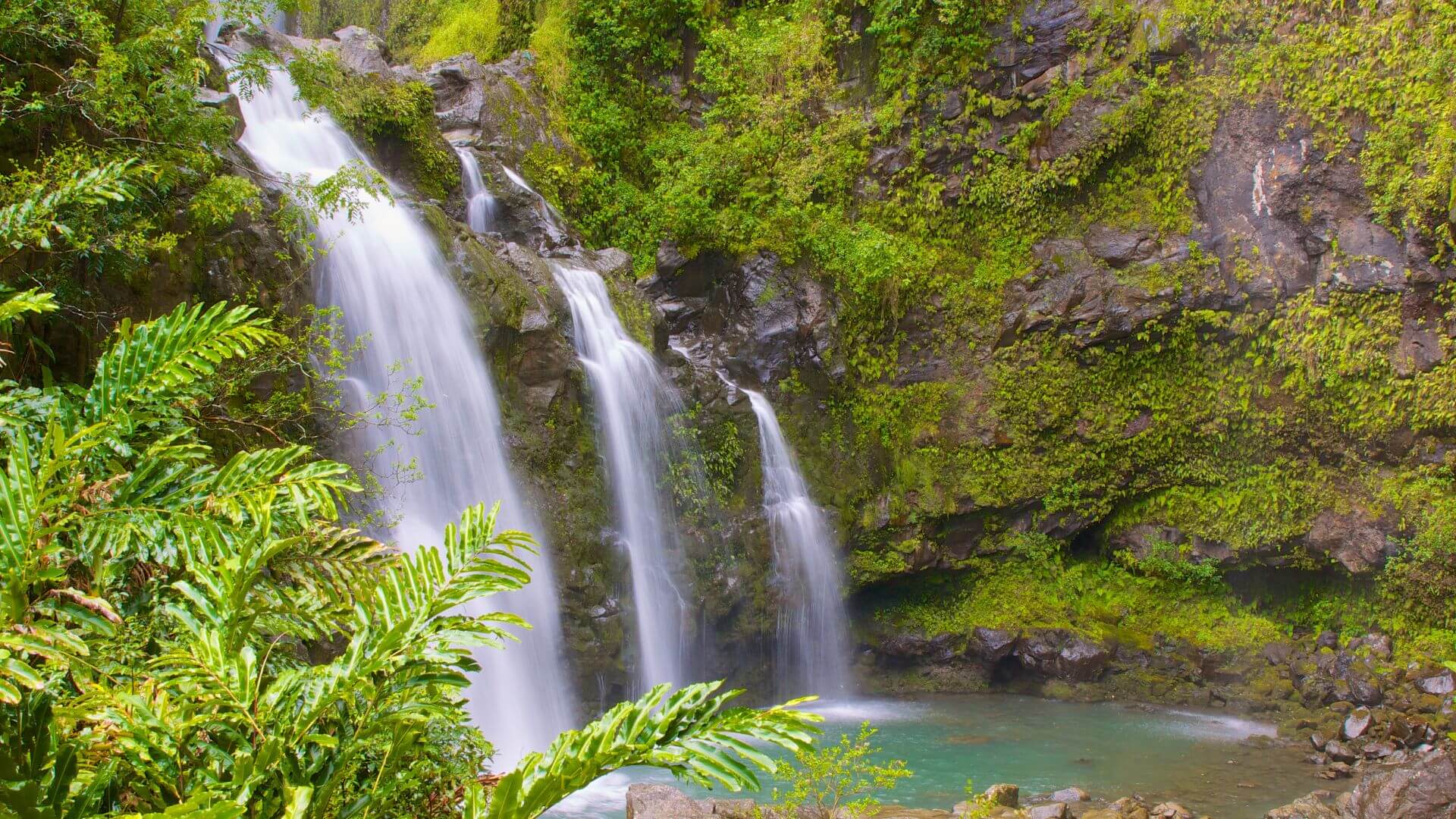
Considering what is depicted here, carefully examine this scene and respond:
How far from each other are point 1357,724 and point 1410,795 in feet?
9.44

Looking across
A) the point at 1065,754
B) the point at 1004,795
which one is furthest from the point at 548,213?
the point at 1065,754

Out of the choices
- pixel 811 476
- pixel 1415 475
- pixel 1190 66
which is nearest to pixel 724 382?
pixel 811 476

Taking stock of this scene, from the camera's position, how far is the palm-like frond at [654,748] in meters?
1.63

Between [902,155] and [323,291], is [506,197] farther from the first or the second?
[902,155]

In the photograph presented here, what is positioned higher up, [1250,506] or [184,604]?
[1250,506]

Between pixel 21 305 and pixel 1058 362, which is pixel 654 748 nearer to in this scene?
pixel 21 305

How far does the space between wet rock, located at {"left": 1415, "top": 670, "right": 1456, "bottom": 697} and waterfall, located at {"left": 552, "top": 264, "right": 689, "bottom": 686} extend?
8829 mm

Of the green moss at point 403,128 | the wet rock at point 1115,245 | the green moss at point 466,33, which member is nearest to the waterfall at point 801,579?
the green moss at point 403,128

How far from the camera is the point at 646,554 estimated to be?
9.70 metres

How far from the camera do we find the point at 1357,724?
30.2 ft

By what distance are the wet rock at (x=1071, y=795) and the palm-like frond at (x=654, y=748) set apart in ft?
22.8

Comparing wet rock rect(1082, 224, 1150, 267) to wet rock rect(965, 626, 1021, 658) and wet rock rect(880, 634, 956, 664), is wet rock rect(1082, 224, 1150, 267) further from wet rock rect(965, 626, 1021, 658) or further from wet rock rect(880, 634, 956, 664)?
wet rock rect(880, 634, 956, 664)

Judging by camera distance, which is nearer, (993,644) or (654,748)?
(654,748)

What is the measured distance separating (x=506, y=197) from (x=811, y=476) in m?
5.96
